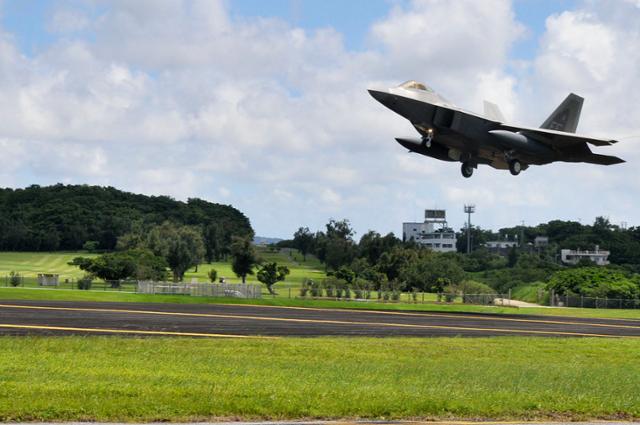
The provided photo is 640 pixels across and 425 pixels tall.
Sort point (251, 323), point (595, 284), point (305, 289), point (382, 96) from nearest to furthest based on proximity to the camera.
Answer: point (251, 323) < point (382, 96) < point (305, 289) < point (595, 284)

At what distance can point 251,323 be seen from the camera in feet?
105

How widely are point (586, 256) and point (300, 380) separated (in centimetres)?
15590

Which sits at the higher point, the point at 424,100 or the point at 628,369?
the point at 424,100

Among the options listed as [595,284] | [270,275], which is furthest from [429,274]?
[595,284]

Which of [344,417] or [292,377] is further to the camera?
[292,377]

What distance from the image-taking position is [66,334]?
25.5 meters

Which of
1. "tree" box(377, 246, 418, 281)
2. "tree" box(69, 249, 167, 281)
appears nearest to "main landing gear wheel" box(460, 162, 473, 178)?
"tree" box(69, 249, 167, 281)

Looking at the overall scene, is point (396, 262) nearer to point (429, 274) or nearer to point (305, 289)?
point (429, 274)

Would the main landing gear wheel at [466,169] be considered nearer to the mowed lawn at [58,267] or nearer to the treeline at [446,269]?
the treeline at [446,269]

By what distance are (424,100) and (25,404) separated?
28.1 m

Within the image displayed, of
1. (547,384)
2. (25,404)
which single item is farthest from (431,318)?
(25,404)

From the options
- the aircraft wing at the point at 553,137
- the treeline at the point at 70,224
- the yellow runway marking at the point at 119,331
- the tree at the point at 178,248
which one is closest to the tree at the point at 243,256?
the tree at the point at 178,248

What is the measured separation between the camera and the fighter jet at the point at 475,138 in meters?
39.0

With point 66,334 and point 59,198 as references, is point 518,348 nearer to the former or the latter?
point 66,334
